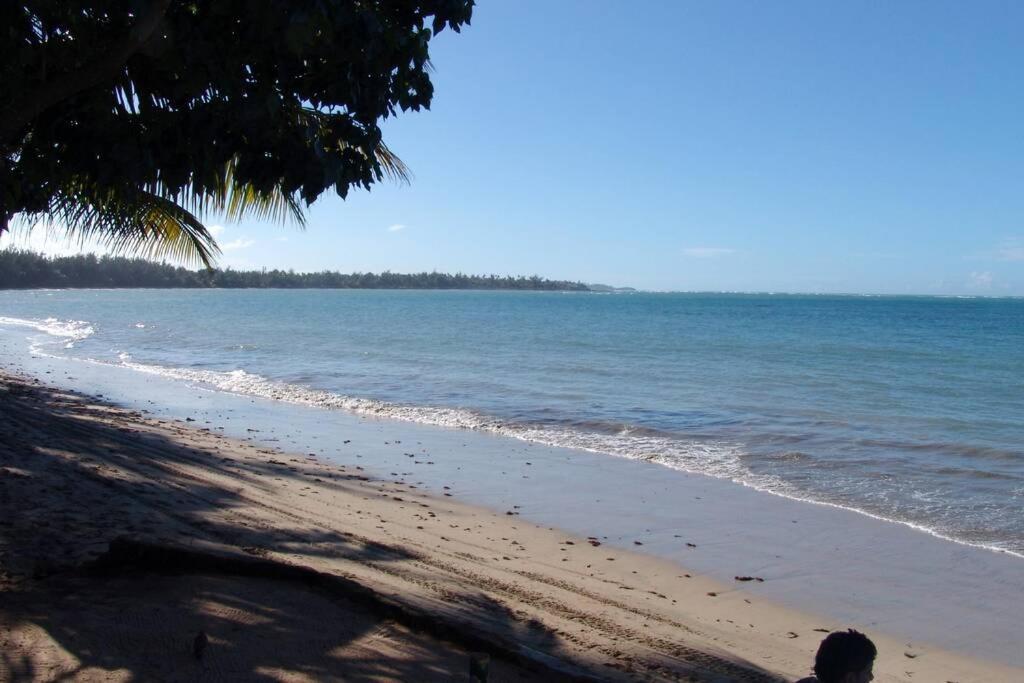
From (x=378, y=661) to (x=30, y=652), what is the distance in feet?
4.40

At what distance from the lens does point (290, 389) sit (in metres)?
18.9

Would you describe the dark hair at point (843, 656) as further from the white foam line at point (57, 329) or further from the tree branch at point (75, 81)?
the white foam line at point (57, 329)

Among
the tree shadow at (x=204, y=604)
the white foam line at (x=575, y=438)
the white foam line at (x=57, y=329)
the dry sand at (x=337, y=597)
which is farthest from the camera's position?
the white foam line at (x=57, y=329)

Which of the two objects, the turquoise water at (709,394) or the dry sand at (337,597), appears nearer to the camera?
the dry sand at (337,597)

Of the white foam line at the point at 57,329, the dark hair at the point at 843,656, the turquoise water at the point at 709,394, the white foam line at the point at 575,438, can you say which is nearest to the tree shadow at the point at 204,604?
the dark hair at the point at 843,656

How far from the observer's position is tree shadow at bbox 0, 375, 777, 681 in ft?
11.5

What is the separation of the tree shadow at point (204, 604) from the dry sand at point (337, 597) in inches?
0.5

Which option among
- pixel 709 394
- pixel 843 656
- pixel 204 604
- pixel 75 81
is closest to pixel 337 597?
pixel 204 604

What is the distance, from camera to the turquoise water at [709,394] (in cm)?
1071

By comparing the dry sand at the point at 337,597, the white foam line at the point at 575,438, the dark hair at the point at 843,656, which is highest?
the dark hair at the point at 843,656

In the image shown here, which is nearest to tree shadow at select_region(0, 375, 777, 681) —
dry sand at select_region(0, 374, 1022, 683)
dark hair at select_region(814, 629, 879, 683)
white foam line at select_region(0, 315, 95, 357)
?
Result: dry sand at select_region(0, 374, 1022, 683)

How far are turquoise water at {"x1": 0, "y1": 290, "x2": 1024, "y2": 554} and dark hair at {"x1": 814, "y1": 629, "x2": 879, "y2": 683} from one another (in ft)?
19.6

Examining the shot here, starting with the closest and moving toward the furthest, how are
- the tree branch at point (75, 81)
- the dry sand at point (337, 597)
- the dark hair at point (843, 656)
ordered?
the dark hair at point (843, 656) < the dry sand at point (337, 597) < the tree branch at point (75, 81)

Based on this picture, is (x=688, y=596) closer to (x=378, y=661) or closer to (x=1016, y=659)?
(x=1016, y=659)
